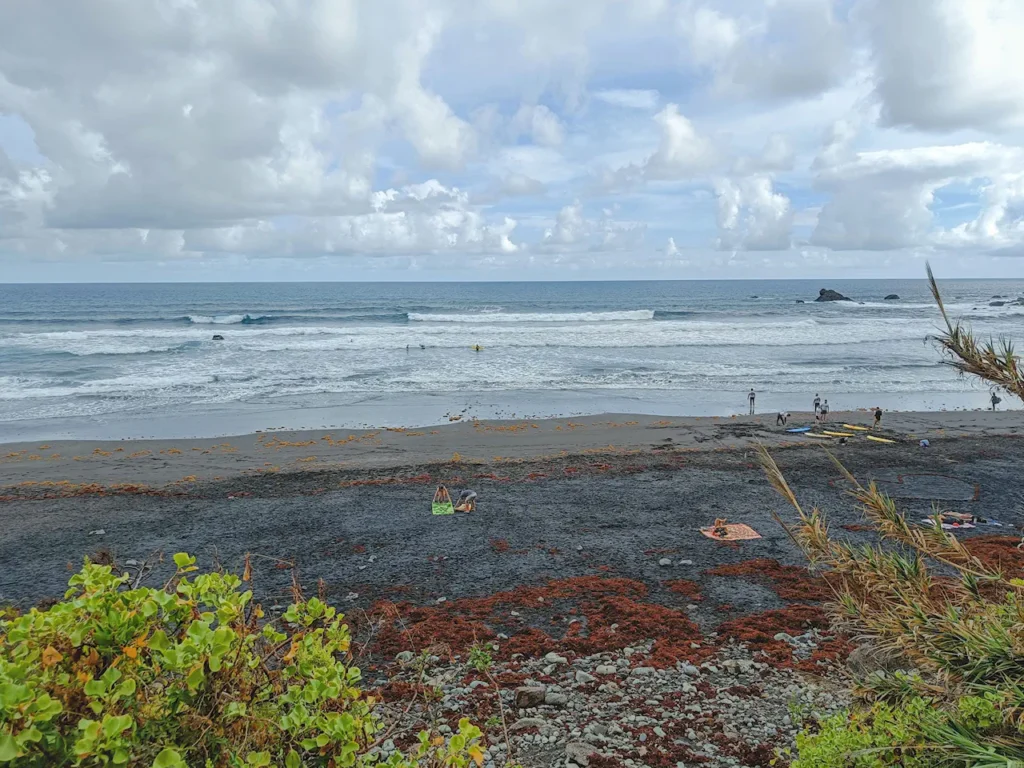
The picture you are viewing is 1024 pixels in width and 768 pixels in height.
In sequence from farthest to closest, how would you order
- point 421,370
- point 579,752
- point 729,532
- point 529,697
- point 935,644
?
point 421,370 → point 729,532 → point 529,697 → point 579,752 → point 935,644

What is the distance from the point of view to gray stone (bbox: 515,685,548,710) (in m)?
6.52

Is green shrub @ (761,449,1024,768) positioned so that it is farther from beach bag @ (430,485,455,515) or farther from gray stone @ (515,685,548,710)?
beach bag @ (430,485,455,515)

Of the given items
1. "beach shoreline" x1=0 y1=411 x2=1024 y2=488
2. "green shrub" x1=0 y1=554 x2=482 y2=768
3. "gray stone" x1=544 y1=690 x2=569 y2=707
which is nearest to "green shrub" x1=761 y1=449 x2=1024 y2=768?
"green shrub" x1=0 y1=554 x2=482 y2=768

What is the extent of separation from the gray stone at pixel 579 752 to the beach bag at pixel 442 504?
23.5 feet

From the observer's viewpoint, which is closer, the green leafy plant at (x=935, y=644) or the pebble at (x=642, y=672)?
the green leafy plant at (x=935, y=644)

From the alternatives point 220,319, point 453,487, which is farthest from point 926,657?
point 220,319

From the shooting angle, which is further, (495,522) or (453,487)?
(453,487)

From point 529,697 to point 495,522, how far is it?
5831 millimetres

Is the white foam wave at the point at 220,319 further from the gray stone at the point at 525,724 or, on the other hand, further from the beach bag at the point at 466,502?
the gray stone at the point at 525,724

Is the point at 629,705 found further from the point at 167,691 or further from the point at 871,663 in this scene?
the point at 167,691

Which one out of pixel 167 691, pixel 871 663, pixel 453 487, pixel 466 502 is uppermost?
pixel 167 691

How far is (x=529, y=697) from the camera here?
6594mm

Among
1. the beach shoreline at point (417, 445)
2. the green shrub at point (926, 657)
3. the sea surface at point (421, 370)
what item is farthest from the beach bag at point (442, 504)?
the sea surface at point (421, 370)

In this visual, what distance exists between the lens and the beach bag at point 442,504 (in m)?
12.9
